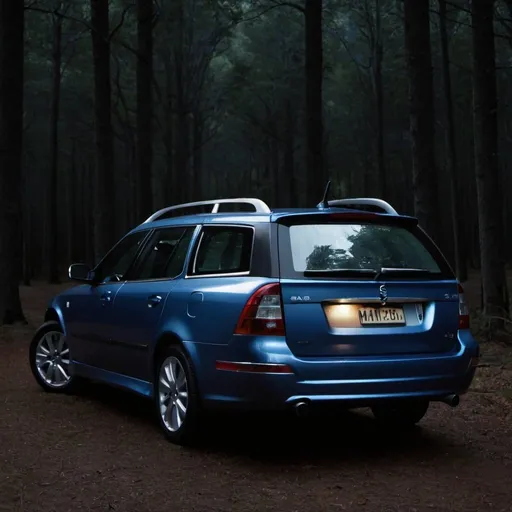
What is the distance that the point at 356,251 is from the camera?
19.5 feet

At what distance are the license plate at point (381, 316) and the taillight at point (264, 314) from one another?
60cm

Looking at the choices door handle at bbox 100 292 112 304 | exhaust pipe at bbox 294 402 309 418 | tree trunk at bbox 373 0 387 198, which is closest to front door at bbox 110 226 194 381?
door handle at bbox 100 292 112 304

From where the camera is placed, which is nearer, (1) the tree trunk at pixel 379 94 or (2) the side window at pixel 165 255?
(2) the side window at pixel 165 255

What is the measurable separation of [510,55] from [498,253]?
1135 inches

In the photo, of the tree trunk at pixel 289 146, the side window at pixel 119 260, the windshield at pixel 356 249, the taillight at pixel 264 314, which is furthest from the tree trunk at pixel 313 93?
the tree trunk at pixel 289 146

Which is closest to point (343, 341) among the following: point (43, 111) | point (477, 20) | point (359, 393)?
point (359, 393)

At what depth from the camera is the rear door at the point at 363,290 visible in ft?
18.4

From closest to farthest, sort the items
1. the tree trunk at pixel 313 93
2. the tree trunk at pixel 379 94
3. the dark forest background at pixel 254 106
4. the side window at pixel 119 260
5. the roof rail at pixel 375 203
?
1. the roof rail at pixel 375 203
2. the side window at pixel 119 260
3. the dark forest background at pixel 254 106
4. the tree trunk at pixel 313 93
5. the tree trunk at pixel 379 94

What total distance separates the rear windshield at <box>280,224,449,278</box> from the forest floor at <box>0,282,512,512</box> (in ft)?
4.47

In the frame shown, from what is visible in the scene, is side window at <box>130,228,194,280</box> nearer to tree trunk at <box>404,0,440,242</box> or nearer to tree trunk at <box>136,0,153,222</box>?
tree trunk at <box>404,0,440,242</box>

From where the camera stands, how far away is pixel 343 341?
5.63 m

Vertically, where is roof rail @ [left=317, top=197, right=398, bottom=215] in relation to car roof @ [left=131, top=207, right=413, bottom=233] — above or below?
above

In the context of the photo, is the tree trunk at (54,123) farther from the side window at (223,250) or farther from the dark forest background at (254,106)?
the side window at (223,250)

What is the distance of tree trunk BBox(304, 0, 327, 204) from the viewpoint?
18.9 m
